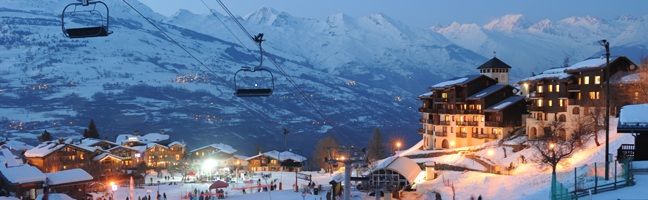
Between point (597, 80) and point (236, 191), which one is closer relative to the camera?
point (236, 191)

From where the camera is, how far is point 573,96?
5422 cm

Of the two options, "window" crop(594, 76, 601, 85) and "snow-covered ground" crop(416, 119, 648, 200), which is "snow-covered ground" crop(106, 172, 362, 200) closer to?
"snow-covered ground" crop(416, 119, 648, 200)

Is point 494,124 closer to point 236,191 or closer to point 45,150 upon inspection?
point 236,191

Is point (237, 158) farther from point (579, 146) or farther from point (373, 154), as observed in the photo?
point (579, 146)

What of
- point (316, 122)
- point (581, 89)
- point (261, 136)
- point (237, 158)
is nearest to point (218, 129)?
point (261, 136)

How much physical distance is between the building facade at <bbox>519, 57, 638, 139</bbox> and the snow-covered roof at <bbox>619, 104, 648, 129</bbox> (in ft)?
72.8

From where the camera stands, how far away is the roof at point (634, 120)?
83.3 feet

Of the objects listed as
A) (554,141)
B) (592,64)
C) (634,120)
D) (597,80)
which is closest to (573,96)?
(597,80)

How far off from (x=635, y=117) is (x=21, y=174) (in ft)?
144

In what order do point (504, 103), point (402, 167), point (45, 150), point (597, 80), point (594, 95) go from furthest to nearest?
point (45, 150), point (504, 103), point (594, 95), point (597, 80), point (402, 167)

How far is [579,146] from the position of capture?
43.8m

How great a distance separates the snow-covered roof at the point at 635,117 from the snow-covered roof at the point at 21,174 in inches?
1664

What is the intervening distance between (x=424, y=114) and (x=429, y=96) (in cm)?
244

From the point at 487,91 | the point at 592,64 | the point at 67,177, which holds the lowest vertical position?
the point at 67,177
